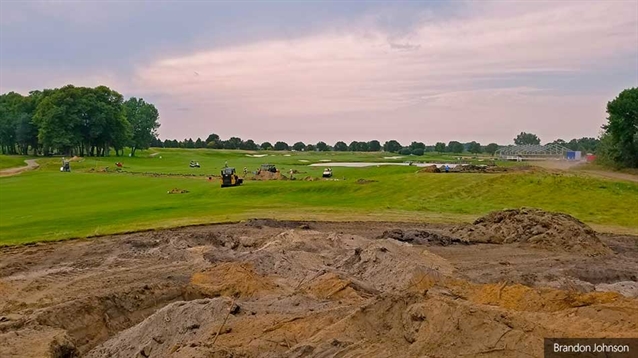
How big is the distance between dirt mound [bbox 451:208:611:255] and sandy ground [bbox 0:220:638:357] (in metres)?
0.60

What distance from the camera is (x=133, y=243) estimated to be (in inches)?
880

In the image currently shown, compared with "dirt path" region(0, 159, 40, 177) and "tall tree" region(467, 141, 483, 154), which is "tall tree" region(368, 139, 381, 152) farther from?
"dirt path" region(0, 159, 40, 177)

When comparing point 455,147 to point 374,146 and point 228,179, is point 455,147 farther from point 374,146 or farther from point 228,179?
point 228,179

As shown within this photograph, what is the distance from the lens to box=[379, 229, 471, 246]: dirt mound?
22.9 meters

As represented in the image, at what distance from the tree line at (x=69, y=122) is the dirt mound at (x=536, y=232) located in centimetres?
8379

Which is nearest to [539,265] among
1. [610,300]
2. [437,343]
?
[610,300]

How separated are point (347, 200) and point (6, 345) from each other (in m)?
26.9

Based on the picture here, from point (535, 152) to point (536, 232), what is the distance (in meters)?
94.3

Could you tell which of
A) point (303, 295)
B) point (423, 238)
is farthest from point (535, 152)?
point (303, 295)

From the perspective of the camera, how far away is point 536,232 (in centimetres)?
2294

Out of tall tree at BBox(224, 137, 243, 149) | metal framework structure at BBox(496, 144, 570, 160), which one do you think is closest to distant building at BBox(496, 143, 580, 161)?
metal framework structure at BBox(496, 144, 570, 160)

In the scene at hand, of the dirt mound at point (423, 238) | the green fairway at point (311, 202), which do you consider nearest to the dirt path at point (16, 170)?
the green fairway at point (311, 202)

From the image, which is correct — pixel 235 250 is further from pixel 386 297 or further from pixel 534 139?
pixel 534 139

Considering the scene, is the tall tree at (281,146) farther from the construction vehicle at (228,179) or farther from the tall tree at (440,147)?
the construction vehicle at (228,179)
